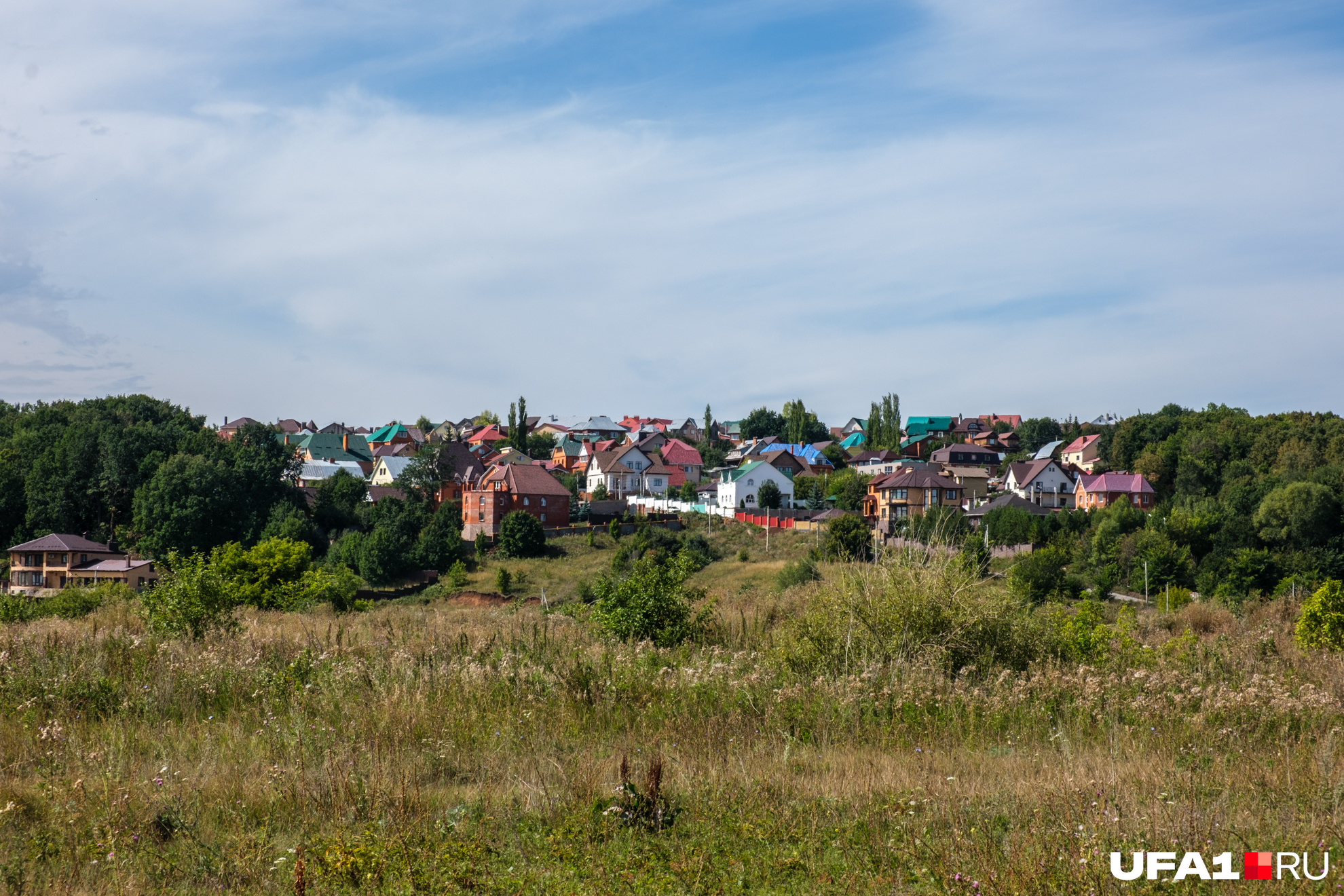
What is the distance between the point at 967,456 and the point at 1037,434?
2588cm

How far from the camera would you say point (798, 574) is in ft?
135

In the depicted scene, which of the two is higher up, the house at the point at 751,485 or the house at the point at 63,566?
the house at the point at 751,485

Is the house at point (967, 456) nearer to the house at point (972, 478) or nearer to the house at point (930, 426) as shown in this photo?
the house at point (972, 478)

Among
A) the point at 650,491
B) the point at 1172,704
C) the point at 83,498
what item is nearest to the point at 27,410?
the point at 83,498

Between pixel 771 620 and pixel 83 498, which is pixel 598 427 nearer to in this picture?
pixel 83 498

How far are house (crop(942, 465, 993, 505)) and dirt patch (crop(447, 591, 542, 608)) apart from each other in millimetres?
47157

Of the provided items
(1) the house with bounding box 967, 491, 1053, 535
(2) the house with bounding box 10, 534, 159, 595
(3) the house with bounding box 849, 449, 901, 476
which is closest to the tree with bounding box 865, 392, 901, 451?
(3) the house with bounding box 849, 449, 901, 476

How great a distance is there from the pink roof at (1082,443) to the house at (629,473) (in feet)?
157

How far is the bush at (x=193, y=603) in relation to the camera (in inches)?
416

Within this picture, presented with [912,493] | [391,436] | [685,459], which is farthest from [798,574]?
[391,436]

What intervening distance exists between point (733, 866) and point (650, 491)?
289ft

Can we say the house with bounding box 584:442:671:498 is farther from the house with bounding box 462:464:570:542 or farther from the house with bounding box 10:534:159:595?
the house with bounding box 10:534:159:595

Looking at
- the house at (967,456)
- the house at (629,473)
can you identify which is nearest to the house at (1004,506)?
the house at (967,456)

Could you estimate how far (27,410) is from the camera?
9331 cm
